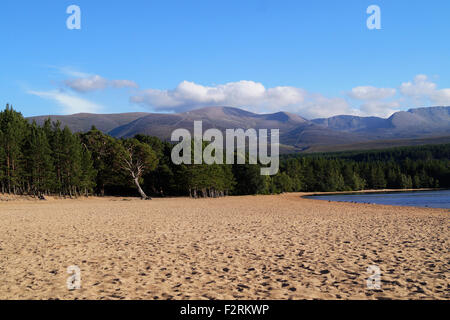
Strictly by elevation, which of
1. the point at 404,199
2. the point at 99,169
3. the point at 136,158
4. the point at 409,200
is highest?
the point at 136,158

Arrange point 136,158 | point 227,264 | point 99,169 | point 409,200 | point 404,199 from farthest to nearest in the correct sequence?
1. point 99,169
2. point 404,199
3. point 136,158
4. point 409,200
5. point 227,264

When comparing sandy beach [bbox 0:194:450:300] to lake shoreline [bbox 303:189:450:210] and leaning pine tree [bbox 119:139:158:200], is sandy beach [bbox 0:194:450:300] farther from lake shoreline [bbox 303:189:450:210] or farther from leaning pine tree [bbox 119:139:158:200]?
leaning pine tree [bbox 119:139:158:200]

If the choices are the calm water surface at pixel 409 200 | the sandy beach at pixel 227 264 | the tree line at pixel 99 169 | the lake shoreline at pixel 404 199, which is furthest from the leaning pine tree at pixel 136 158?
the sandy beach at pixel 227 264

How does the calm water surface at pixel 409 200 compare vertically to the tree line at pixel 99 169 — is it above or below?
below

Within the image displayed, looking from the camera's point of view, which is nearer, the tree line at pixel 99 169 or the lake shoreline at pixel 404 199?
the lake shoreline at pixel 404 199

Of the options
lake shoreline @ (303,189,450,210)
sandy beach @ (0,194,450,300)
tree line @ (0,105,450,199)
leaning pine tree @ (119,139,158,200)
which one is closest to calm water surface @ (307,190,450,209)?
lake shoreline @ (303,189,450,210)

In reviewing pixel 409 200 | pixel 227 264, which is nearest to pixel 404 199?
pixel 409 200

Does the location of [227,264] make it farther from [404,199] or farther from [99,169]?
[99,169]

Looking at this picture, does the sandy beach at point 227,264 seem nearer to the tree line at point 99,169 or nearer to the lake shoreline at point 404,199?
the lake shoreline at point 404,199

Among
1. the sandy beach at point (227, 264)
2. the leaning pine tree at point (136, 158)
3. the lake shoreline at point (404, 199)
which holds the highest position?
the leaning pine tree at point (136, 158)

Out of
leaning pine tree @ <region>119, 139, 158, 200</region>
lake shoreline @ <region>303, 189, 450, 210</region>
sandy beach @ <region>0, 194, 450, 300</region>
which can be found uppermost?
leaning pine tree @ <region>119, 139, 158, 200</region>
